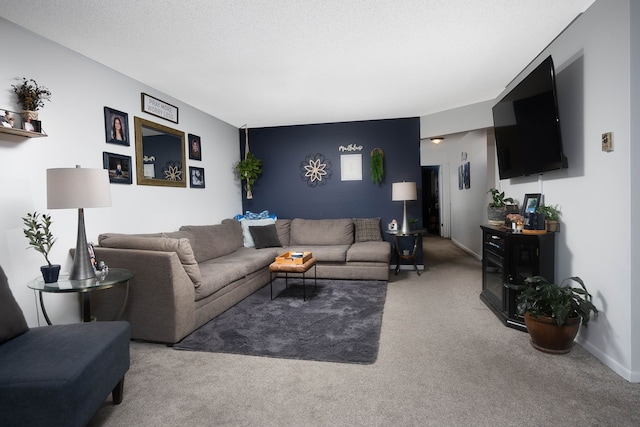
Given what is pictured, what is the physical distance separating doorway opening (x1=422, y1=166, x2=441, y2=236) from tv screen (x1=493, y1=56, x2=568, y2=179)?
6680 mm

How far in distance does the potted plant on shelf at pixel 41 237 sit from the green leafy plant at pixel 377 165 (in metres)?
4.17

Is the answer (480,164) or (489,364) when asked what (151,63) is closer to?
(489,364)

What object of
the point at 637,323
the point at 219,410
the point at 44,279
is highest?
the point at 44,279

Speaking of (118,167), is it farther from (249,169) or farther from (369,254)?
(369,254)

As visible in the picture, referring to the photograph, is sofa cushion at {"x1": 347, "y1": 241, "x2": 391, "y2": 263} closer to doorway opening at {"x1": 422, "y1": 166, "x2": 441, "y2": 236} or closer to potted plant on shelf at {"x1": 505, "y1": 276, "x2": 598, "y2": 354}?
potted plant on shelf at {"x1": 505, "y1": 276, "x2": 598, "y2": 354}

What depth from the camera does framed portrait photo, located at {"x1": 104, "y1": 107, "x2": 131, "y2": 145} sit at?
123 inches

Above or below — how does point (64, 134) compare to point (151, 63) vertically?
below

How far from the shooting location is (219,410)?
1830 millimetres

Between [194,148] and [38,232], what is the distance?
8.29 feet

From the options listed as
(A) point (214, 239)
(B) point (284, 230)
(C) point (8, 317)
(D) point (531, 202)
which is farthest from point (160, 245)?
(D) point (531, 202)

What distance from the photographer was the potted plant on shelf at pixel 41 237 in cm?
223

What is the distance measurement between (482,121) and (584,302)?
9.99 feet

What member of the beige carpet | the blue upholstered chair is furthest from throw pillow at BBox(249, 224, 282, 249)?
the blue upholstered chair

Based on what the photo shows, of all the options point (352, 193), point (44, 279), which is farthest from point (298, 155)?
point (44, 279)
